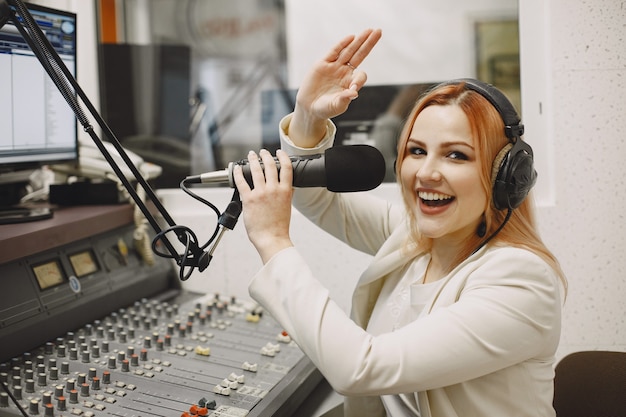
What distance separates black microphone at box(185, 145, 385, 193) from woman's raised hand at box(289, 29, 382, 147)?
148mm

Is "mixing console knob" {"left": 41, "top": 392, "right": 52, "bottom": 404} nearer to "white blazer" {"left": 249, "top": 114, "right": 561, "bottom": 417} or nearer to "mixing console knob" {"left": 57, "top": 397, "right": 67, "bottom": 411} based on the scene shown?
"mixing console knob" {"left": 57, "top": 397, "right": 67, "bottom": 411}

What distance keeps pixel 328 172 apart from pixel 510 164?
34 cm

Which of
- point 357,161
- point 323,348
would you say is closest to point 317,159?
point 357,161

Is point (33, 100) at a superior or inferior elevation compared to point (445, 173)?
superior

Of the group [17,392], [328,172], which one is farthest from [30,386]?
[328,172]

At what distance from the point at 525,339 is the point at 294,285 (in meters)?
0.42

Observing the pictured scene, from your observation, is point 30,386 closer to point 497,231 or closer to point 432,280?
point 432,280

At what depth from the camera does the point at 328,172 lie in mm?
1072

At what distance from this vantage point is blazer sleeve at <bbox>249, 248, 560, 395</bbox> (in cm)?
99

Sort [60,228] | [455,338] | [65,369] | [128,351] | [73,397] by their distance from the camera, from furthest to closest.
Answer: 1. [60,228]
2. [128,351]
3. [65,369]
4. [73,397]
5. [455,338]

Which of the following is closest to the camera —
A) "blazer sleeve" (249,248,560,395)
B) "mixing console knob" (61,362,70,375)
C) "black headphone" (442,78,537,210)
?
"blazer sleeve" (249,248,560,395)

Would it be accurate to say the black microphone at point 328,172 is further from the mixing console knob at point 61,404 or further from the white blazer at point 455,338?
→ the mixing console knob at point 61,404

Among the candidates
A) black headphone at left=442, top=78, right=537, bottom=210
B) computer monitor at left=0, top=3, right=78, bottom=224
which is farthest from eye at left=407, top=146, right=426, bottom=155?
computer monitor at left=0, top=3, right=78, bottom=224

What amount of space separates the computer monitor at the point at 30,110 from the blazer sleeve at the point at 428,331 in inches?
31.9
